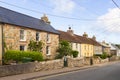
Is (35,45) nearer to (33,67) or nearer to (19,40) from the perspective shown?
(19,40)

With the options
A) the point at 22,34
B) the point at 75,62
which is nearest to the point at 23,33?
the point at 22,34

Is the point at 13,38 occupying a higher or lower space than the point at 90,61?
higher

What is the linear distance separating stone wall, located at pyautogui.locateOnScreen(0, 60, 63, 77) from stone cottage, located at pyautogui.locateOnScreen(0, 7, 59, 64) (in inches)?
242

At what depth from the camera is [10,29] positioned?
114 feet

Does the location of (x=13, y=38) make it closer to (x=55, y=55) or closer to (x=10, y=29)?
(x=10, y=29)

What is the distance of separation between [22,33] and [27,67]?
12.8 meters

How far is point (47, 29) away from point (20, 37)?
8.93 metres

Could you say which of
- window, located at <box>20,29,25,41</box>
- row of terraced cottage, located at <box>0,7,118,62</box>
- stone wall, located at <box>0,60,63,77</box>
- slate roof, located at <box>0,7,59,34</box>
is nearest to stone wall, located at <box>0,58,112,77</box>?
stone wall, located at <box>0,60,63,77</box>

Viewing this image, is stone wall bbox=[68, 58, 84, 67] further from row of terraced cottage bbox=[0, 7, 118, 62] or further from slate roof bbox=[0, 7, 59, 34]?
slate roof bbox=[0, 7, 59, 34]

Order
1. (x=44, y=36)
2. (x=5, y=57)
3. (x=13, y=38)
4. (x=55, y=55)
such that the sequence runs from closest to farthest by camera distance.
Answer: (x=5, y=57) → (x=13, y=38) → (x=44, y=36) → (x=55, y=55)

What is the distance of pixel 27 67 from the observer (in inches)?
1010

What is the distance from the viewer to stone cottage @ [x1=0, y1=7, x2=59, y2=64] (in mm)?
34025

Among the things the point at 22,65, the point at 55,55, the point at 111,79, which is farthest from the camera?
the point at 55,55

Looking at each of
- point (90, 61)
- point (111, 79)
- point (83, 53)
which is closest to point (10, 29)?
point (111, 79)
